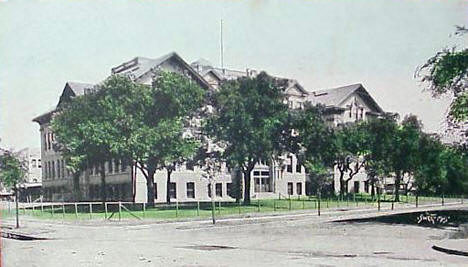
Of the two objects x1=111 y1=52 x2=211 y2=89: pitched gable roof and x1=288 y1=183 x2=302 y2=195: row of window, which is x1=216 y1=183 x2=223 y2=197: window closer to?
x1=288 y1=183 x2=302 y2=195: row of window

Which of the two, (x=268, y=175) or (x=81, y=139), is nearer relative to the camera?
(x=81, y=139)

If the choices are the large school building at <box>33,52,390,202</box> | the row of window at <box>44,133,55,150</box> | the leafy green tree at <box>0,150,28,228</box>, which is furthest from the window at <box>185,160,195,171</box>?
the leafy green tree at <box>0,150,28,228</box>

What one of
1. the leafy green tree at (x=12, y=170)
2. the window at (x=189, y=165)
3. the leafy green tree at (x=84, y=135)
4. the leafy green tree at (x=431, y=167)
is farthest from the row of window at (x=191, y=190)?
the leafy green tree at (x=431, y=167)

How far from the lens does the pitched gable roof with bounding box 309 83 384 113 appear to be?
11.7 feet

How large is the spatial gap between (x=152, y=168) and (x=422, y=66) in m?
1.73

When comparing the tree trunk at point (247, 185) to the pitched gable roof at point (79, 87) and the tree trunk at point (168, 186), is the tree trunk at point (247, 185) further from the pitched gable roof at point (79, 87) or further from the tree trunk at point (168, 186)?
the pitched gable roof at point (79, 87)

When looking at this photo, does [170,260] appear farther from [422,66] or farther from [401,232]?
[422,66]

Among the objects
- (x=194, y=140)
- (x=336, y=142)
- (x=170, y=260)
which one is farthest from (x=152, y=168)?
(x=336, y=142)

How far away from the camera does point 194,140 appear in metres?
3.76

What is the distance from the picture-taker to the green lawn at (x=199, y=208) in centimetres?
353

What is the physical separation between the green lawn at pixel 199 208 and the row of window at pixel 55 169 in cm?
19

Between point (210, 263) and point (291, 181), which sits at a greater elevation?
point (291, 181)

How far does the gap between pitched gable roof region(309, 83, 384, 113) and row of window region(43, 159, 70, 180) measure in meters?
1.52

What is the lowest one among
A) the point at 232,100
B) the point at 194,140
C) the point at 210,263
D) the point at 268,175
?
the point at 210,263
